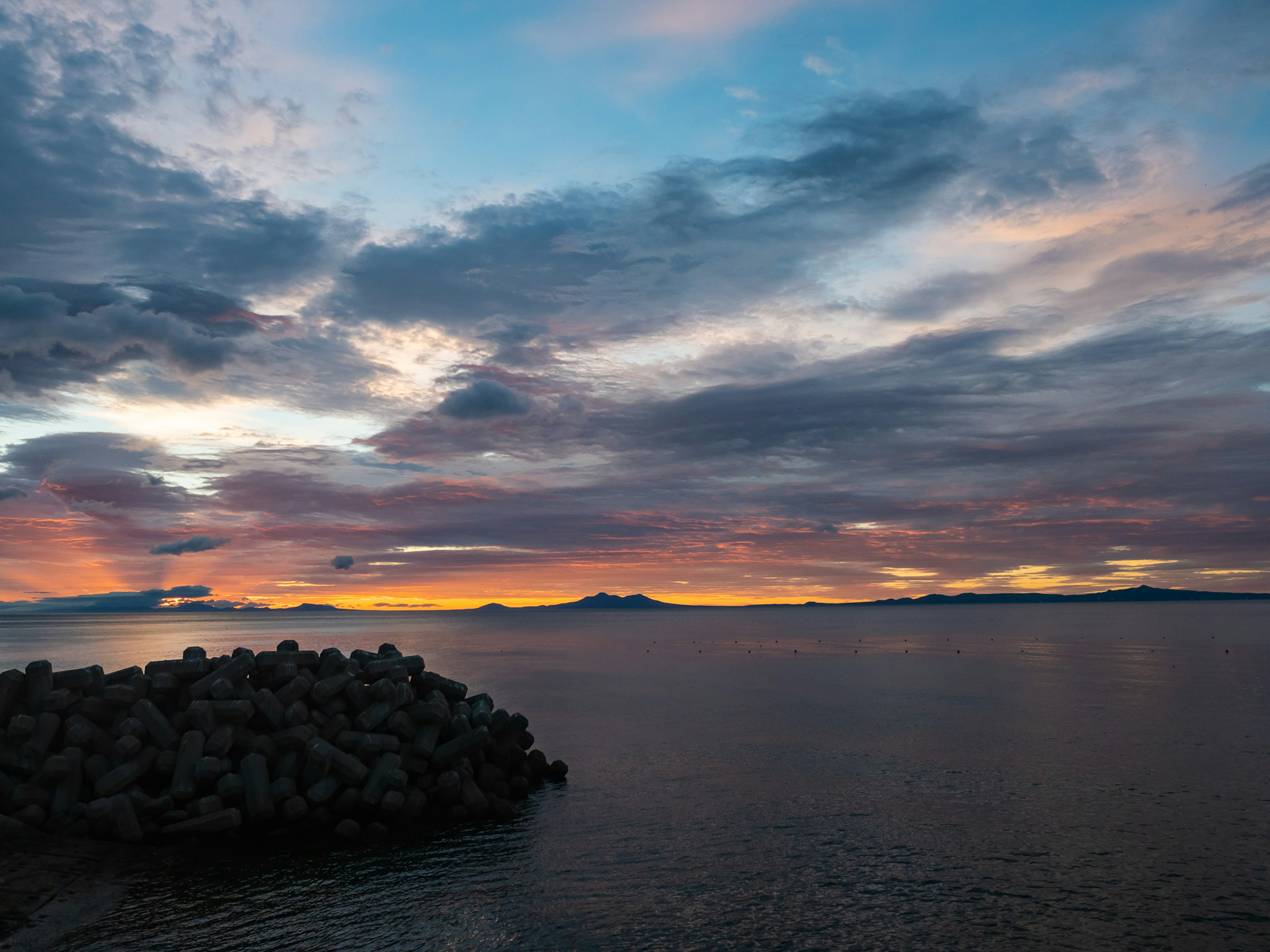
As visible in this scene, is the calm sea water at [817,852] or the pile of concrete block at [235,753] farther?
the pile of concrete block at [235,753]

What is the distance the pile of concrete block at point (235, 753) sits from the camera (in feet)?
66.7

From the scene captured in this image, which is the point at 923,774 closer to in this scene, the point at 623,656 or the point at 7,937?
the point at 7,937

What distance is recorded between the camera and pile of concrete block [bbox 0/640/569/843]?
20.3 metres

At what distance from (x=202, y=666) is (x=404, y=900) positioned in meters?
11.1

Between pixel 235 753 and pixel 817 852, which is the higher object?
pixel 235 753

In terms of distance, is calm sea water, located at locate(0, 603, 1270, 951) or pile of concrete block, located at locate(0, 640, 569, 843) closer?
calm sea water, located at locate(0, 603, 1270, 951)

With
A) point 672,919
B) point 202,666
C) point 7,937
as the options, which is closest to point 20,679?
point 202,666

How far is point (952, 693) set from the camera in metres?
57.0

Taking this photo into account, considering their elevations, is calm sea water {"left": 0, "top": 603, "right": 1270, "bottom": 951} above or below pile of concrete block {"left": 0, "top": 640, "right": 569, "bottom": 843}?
below

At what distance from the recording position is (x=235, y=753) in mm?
22234

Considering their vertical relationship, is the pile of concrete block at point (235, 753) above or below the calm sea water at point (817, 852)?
above

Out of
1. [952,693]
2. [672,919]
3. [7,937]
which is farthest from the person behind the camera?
[952,693]

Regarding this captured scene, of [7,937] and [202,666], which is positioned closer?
[7,937]

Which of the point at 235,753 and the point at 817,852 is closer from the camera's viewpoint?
the point at 817,852
